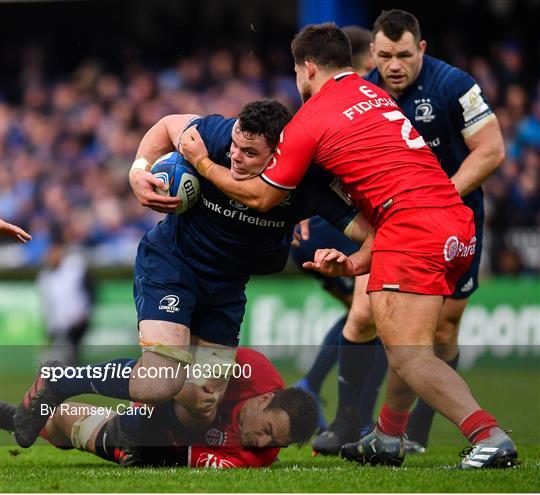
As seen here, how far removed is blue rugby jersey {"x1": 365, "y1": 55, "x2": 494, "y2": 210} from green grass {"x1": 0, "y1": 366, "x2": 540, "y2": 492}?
1868mm

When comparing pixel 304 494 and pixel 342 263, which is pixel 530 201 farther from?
pixel 304 494

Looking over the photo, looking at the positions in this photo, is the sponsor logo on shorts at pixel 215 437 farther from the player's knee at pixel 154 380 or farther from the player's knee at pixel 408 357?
the player's knee at pixel 408 357

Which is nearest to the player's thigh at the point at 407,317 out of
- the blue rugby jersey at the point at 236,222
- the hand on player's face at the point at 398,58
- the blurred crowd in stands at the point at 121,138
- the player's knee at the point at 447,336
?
the blue rugby jersey at the point at 236,222

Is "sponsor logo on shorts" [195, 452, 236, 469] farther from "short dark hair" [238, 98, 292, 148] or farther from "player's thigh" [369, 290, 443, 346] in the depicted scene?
"short dark hair" [238, 98, 292, 148]

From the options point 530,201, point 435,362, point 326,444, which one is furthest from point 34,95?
point 435,362

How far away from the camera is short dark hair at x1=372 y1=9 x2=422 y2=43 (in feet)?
23.6

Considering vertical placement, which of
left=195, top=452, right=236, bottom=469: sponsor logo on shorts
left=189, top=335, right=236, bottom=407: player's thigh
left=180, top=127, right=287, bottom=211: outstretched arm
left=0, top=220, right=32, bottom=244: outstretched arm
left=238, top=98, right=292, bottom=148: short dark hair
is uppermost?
left=238, top=98, right=292, bottom=148: short dark hair

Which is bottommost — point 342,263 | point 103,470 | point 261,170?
point 103,470

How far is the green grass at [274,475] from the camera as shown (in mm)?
5387

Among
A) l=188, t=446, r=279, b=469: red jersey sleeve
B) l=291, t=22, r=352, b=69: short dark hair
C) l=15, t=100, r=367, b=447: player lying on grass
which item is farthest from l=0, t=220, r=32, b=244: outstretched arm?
l=291, t=22, r=352, b=69: short dark hair

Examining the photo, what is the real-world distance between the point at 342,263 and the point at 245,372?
900 mm

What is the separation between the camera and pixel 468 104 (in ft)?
24.0

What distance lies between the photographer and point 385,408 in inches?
249

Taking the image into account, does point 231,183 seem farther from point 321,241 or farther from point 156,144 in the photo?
point 321,241
